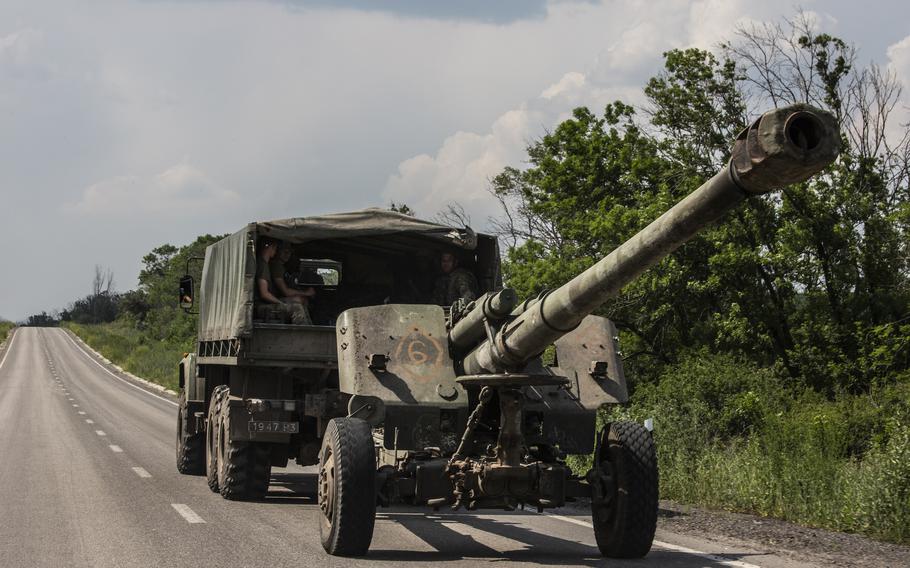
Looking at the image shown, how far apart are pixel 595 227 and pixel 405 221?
12.3 m

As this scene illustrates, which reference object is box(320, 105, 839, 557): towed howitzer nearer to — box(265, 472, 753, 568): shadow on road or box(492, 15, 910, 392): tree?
box(265, 472, 753, 568): shadow on road

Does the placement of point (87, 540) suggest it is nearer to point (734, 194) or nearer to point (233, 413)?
point (233, 413)

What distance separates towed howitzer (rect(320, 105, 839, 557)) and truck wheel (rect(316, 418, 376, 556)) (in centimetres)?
2

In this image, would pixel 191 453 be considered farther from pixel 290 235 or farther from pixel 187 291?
pixel 290 235

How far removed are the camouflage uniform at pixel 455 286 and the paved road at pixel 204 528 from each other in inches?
93.4

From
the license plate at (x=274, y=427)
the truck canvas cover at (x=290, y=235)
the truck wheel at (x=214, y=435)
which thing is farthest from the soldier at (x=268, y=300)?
the truck wheel at (x=214, y=435)

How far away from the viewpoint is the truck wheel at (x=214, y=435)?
13.0m

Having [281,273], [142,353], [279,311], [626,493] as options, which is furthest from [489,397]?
A: [142,353]

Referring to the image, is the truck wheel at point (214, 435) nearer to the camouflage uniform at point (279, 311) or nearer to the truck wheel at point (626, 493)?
the camouflage uniform at point (279, 311)

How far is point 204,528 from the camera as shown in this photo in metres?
9.84

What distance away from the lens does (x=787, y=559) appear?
8555 mm

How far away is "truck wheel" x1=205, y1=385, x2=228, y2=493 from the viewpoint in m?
13.0

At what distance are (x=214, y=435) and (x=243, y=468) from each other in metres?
1.18

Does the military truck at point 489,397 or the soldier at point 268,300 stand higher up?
the soldier at point 268,300
